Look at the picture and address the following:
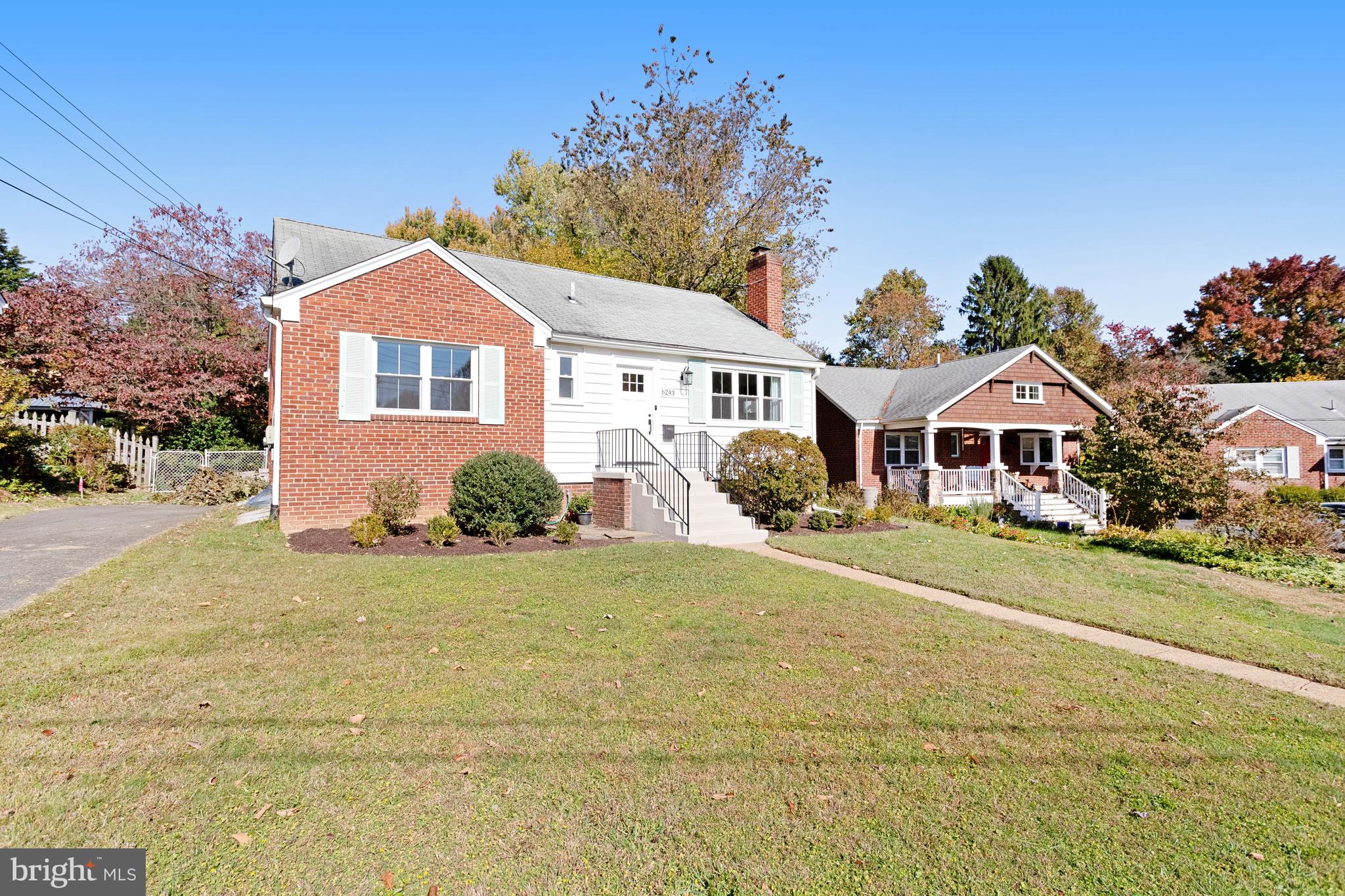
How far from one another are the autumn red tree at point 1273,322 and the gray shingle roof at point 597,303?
43.7 meters

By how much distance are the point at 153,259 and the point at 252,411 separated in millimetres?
7101

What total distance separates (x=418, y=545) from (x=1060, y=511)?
20.1 meters

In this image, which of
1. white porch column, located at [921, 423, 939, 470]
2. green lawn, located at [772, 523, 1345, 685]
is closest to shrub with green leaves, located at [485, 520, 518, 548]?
green lawn, located at [772, 523, 1345, 685]

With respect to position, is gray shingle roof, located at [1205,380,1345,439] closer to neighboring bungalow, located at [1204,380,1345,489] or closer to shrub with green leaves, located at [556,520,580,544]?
neighboring bungalow, located at [1204,380,1345,489]

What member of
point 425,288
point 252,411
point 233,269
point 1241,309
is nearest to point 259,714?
point 425,288

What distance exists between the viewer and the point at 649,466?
13.5 metres

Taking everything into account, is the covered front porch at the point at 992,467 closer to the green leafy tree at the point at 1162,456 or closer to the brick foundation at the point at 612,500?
the green leafy tree at the point at 1162,456

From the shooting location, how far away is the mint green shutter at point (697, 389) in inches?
646

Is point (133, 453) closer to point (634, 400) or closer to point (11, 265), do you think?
point (634, 400)

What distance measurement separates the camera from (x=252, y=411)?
2486 cm

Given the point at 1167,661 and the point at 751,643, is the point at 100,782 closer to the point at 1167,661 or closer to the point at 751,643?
the point at 751,643

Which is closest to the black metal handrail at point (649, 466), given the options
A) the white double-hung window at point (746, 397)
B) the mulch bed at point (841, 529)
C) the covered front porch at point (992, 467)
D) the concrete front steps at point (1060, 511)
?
the mulch bed at point (841, 529)

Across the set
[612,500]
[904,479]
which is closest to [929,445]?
[904,479]

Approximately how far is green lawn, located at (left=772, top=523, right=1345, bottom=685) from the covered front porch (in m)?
9.26
